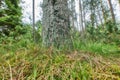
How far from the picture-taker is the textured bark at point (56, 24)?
2629 mm

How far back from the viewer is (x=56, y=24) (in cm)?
Answer: 270

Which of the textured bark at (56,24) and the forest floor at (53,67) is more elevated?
the textured bark at (56,24)

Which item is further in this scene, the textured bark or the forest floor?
the textured bark

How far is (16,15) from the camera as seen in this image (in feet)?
25.3

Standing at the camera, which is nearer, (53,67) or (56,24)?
(53,67)

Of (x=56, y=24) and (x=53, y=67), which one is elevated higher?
(x=56, y=24)

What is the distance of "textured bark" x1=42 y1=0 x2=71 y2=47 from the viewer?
2.63 meters

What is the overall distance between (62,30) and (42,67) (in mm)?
981

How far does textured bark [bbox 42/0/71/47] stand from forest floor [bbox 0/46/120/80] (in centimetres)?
51

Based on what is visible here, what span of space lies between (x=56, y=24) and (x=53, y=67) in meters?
1.03

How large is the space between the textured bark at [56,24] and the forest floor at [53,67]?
0.51m

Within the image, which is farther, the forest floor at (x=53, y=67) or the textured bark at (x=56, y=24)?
the textured bark at (x=56, y=24)

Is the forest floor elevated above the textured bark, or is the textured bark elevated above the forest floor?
the textured bark

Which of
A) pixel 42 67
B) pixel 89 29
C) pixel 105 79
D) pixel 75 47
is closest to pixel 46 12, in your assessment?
pixel 75 47
